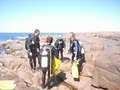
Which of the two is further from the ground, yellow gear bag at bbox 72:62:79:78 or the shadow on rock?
yellow gear bag at bbox 72:62:79:78

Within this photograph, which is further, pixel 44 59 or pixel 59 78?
pixel 59 78

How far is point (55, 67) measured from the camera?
6367 mm

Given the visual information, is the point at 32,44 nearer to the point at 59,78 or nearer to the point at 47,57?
the point at 47,57

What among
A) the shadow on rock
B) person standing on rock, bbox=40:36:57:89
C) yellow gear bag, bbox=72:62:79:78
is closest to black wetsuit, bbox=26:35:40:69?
person standing on rock, bbox=40:36:57:89

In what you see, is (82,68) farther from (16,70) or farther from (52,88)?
(16,70)

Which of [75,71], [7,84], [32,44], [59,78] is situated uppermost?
[32,44]

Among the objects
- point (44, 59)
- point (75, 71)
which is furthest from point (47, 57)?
point (75, 71)

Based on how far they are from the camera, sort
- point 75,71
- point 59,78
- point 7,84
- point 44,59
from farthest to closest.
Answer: point 59,78, point 75,71, point 7,84, point 44,59

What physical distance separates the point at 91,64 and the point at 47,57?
3.20m

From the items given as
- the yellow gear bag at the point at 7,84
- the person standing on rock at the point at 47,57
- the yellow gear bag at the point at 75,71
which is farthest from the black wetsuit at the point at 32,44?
the yellow gear bag at the point at 75,71

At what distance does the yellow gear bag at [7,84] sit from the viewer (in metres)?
5.93

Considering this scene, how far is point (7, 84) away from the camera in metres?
6.25

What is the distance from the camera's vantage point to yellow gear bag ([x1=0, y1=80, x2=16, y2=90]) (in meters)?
5.93

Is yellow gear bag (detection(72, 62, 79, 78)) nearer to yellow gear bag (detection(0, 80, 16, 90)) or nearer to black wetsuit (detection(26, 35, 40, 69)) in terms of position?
black wetsuit (detection(26, 35, 40, 69))
